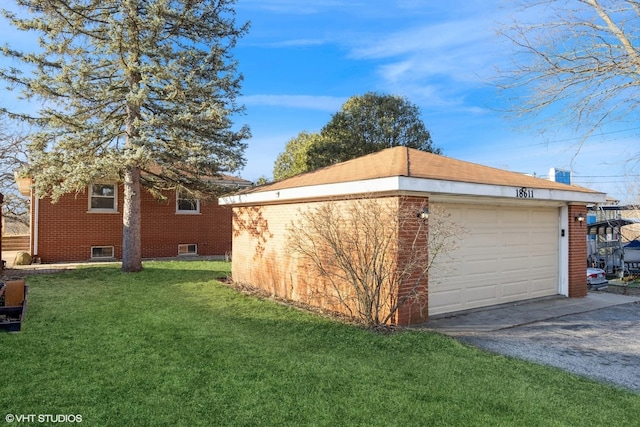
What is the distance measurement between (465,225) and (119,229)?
558 inches

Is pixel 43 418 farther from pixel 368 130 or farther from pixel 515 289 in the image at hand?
pixel 368 130

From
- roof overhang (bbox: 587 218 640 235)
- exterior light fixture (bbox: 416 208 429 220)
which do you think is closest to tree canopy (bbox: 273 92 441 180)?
roof overhang (bbox: 587 218 640 235)

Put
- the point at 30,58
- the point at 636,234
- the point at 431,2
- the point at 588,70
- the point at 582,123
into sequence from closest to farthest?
1. the point at 588,70
2. the point at 582,123
3. the point at 431,2
4. the point at 30,58
5. the point at 636,234

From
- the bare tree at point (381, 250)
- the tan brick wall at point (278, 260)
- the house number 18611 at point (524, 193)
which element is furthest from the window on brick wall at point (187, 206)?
the house number 18611 at point (524, 193)

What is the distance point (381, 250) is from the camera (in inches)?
263

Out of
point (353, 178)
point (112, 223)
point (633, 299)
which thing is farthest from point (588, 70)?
point (112, 223)

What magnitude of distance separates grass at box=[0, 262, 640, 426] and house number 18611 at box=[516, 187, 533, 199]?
3795 millimetres

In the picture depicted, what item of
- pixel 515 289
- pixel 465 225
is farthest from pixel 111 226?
pixel 515 289

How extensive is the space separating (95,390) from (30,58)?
1132cm

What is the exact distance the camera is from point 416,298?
6855mm

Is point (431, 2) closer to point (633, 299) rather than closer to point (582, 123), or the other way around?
point (582, 123)

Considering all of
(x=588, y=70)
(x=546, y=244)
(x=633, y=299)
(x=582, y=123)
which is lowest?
(x=633, y=299)

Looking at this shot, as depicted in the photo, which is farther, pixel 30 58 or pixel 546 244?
pixel 30 58

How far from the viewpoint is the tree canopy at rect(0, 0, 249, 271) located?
1126cm
